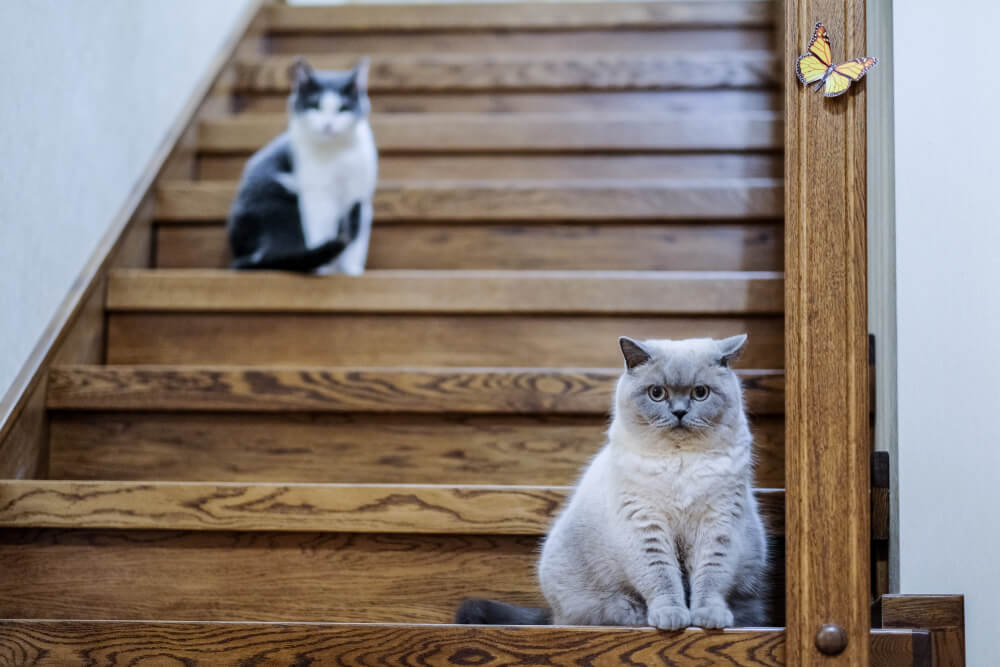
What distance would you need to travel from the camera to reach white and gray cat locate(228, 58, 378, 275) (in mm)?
2236

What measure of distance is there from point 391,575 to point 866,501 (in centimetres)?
73

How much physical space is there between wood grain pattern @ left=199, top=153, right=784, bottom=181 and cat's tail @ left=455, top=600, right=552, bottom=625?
1.30 m

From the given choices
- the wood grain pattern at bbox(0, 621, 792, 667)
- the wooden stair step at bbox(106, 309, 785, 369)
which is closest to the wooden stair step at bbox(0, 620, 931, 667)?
the wood grain pattern at bbox(0, 621, 792, 667)

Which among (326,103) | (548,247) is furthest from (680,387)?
(326,103)

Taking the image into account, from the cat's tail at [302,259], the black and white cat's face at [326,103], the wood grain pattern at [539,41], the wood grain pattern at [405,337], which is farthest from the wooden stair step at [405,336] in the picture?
the wood grain pattern at [539,41]

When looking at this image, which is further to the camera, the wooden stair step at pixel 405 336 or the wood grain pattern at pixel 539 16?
the wood grain pattern at pixel 539 16

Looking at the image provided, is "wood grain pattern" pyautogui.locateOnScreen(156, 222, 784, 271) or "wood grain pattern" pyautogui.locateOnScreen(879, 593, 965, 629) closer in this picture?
"wood grain pattern" pyautogui.locateOnScreen(879, 593, 965, 629)

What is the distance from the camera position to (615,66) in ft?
8.96

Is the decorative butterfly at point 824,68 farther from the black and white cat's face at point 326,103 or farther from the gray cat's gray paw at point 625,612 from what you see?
the black and white cat's face at point 326,103

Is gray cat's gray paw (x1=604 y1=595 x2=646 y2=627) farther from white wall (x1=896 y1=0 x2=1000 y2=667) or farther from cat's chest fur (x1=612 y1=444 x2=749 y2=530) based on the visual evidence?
white wall (x1=896 y1=0 x2=1000 y2=667)

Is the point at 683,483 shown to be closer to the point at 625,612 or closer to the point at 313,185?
the point at 625,612

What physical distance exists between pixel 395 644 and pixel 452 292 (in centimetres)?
90

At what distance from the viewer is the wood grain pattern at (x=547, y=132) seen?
2.48 metres

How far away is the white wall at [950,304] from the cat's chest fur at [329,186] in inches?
48.5
